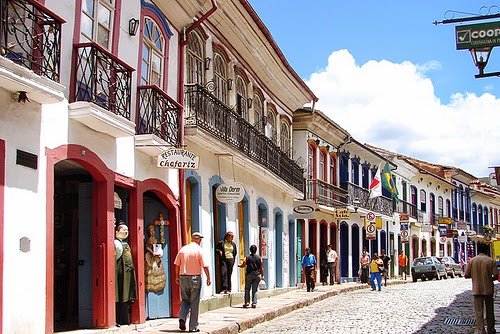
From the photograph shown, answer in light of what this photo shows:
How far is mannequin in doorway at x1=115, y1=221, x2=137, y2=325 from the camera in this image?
12.1 m

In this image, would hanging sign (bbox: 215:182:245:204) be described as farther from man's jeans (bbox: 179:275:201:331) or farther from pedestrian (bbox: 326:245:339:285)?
pedestrian (bbox: 326:245:339:285)

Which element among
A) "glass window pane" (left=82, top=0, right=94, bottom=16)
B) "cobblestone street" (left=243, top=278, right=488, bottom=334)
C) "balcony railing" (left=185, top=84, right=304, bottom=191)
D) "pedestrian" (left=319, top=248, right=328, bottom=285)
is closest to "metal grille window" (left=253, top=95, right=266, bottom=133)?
"balcony railing" (left=185, top=84, right=304, bottom=191)

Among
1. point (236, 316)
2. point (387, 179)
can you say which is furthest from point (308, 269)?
point (387, 179)

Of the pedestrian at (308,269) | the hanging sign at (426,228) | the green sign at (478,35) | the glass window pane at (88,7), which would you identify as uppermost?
the glass window pane at (88,7)

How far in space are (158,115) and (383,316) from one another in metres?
6.65

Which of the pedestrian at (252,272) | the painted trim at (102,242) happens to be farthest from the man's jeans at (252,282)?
the painted trim at (102,242)

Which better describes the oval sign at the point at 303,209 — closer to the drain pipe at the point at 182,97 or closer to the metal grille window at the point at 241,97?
the metal grille window at the point at 241,97

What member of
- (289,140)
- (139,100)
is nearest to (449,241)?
(289,140)

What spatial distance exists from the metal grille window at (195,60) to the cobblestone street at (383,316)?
211 inches

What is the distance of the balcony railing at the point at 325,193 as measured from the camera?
29719 mm

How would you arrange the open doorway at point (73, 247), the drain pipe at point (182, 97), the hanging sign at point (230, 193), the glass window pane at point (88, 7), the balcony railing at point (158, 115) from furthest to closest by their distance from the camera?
the hanging sign at point (230, 193) < the drain pipe at point (182, 97) < the balcony railing at point (158, 115) < the open doorway at point (73, 247) < the glass window pane at point (88, 7)

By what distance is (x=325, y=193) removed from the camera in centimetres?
3106

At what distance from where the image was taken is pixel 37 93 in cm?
904

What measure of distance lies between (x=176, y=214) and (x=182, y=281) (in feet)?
8.20
